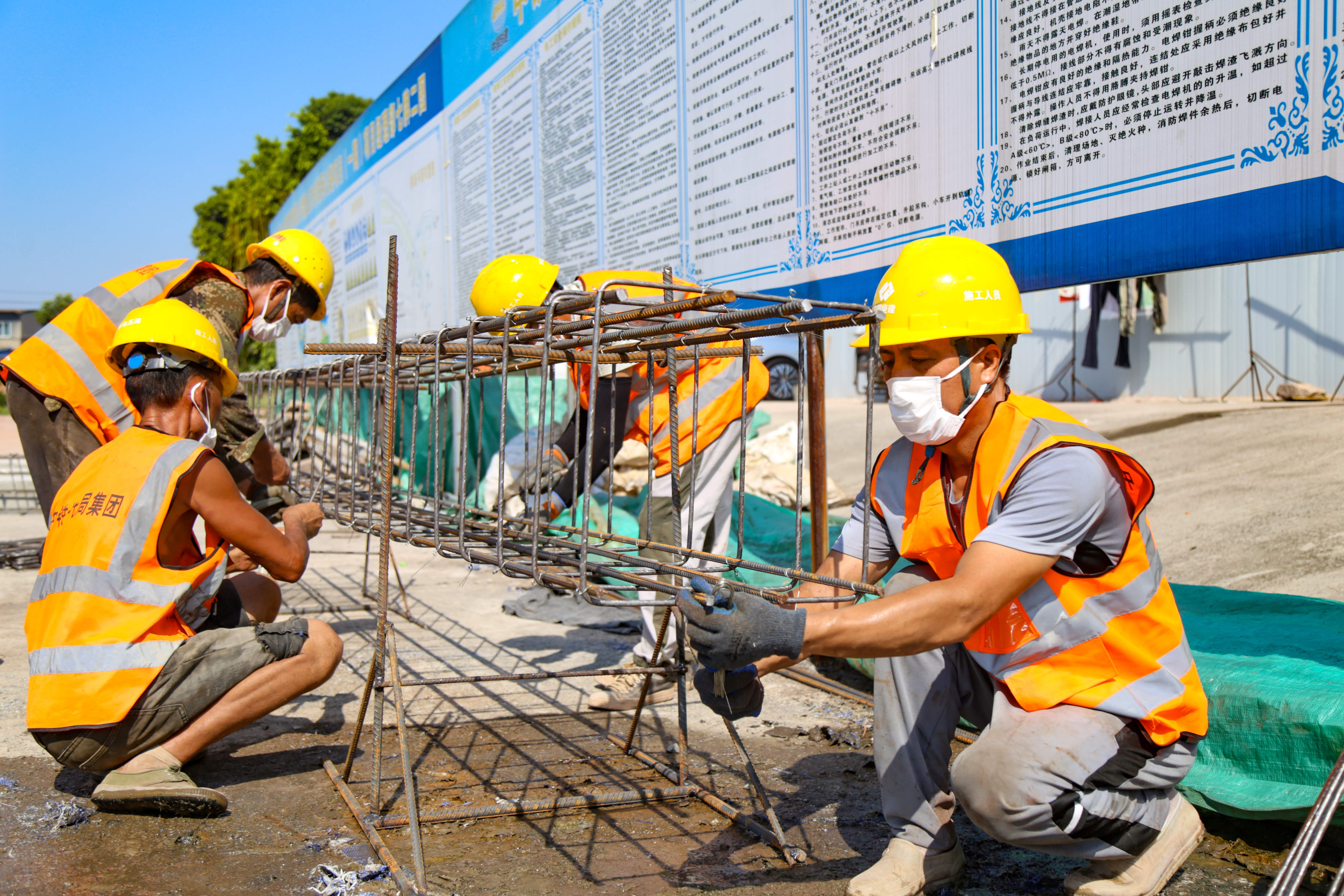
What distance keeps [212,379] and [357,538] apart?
5402mm

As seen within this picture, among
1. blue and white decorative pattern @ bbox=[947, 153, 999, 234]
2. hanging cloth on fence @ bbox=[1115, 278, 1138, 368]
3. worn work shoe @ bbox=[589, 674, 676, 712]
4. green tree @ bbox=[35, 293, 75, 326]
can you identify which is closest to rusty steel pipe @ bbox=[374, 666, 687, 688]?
worn work shoe @ bbox=[589, 674, 676, 712]

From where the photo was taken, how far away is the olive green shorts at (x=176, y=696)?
2531mm

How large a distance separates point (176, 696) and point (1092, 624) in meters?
2.33

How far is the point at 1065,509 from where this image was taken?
1828 mm

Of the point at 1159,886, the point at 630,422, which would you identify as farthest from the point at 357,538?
the point at 1159,886

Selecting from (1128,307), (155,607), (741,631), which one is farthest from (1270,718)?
(1128,307)

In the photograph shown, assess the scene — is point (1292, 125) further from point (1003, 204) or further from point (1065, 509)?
point (1065, 509)

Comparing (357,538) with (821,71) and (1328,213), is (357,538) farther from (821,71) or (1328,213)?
(1328,213)

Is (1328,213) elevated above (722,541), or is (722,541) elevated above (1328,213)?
(1328,213)

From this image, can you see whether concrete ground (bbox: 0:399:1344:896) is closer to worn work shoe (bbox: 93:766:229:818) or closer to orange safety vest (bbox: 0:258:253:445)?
worn work shoe (bbox: 93:766:229:818)

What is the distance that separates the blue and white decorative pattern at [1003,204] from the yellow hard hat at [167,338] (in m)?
2.47

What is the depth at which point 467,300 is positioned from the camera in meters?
8.22

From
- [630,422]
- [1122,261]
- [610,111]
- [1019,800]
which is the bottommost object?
[1019,800]

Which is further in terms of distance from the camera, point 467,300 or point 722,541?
point 467,300
